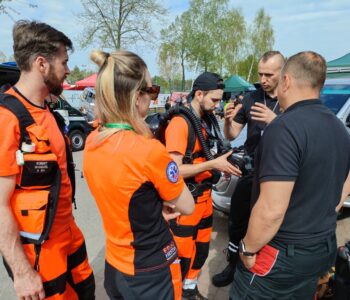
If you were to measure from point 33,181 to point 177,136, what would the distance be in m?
1.08

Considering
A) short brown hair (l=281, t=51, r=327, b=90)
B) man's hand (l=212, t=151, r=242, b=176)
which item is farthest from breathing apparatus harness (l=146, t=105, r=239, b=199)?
short brown hair (l=281, t=51, r=327, b=90)

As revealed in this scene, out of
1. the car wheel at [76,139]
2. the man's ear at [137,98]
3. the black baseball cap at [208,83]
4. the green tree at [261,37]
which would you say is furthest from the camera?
the green tree at [261,37]

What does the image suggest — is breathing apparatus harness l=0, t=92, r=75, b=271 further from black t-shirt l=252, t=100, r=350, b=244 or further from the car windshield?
the car windshield


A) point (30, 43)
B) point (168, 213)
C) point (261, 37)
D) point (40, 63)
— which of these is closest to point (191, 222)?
point (168, 213)

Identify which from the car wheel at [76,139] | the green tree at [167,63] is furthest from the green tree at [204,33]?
the car wheel at [76,139]

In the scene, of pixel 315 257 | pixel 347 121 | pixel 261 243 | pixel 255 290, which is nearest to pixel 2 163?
pixel 261 243

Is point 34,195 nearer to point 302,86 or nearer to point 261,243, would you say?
point 261,243

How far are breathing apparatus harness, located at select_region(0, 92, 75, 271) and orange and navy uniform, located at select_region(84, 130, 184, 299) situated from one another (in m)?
0.31

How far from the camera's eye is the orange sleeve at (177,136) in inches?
89.5

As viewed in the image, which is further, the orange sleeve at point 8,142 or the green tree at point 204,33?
the green tree at point 204,33

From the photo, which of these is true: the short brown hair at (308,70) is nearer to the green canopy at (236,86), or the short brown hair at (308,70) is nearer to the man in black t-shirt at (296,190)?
the man in black t-shirt at (296,190)

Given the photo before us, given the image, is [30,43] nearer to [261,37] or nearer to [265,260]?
[265,260]

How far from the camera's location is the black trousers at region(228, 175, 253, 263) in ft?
9.82

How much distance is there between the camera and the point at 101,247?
3775mm
